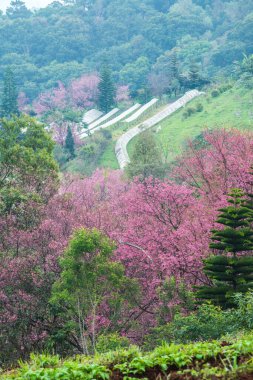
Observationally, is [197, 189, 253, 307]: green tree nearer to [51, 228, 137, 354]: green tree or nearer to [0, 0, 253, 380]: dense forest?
[0, 0, 253, 380]: dense forest

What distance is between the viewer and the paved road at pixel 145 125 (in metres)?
55.0

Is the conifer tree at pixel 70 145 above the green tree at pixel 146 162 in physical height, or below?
below

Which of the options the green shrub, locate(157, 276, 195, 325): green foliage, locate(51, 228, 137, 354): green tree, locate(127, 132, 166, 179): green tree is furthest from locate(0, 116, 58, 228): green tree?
the green shrub

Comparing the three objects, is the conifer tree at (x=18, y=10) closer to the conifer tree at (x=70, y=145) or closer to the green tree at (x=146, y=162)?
the conifer tree at (x=70, y=145)

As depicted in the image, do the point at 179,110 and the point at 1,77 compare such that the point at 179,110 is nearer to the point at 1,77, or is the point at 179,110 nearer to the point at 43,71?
the point at 43,71

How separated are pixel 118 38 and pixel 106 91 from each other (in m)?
45.4

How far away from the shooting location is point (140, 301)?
18297 millimetres

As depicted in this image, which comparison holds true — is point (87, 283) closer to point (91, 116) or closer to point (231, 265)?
point (231, 265)

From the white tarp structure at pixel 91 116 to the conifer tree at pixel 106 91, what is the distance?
3.87ft

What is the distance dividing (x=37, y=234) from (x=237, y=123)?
33.9 m

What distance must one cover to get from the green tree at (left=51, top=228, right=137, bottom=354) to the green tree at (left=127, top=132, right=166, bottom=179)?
21.6 meters

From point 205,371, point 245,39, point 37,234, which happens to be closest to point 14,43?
point 245,39

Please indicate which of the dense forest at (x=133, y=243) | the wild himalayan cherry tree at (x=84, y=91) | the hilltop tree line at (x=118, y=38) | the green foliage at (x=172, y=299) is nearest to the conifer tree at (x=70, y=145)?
the dense forest at (x=133, y=243)

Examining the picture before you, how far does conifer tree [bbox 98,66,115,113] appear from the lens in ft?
243
